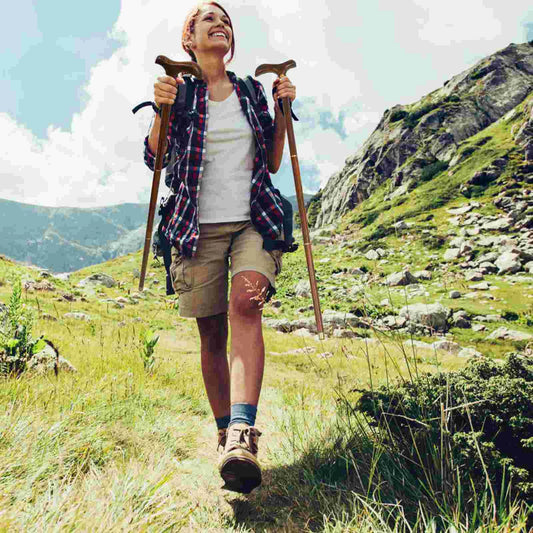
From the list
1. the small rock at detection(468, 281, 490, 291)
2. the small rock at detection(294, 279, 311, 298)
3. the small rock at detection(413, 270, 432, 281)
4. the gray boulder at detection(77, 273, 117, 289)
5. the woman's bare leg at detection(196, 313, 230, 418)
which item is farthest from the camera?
the small rock at detection(413, 270, 432, 281)

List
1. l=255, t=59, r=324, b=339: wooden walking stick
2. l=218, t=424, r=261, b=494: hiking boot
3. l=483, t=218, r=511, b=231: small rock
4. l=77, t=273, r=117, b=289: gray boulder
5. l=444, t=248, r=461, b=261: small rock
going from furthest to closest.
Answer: l=483, t=218, r=511, b=231: small rock < l=444, t=248, r=461, b=261: small rock < l=77, t=273, r=117, b=289: gray boulder < l=255, t=59, r=324, b=339: wooden walking stick < l=218, t=424, r=261, b=494: hiking boot

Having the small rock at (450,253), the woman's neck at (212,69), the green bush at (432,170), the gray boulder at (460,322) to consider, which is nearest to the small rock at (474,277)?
the small rock at (450,253)

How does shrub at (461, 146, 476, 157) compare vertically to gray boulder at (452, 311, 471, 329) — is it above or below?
above

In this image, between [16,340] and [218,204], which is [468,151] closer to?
[218,204]

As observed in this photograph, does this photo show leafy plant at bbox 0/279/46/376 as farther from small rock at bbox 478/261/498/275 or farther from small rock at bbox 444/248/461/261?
small rock at bbox 444/248/461/261

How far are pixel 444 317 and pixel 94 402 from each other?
21.9 metres

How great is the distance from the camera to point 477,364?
2.61 m

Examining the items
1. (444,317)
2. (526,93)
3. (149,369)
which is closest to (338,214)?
(526,93)

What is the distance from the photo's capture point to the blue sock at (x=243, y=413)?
2391 mm

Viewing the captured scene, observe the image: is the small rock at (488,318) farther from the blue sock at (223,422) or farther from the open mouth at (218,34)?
the open mouth at (218,34)

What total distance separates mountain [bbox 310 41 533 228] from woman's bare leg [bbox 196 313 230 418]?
3047 inches

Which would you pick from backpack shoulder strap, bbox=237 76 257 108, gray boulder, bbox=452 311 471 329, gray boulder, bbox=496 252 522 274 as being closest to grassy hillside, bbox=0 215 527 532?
backpack shoulder strap, bbox=237 76 257 108

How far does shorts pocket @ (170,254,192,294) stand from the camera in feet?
10.1

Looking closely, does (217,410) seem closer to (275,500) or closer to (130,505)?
(275,500)
